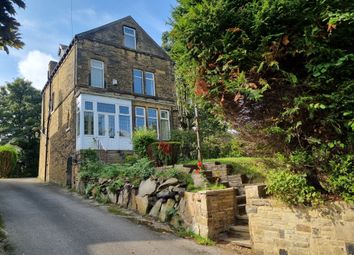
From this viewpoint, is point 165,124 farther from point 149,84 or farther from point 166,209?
point 166,209

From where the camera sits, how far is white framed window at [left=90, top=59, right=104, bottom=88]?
1659cm

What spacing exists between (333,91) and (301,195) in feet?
5.74

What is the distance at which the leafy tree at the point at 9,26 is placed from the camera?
6809 mm

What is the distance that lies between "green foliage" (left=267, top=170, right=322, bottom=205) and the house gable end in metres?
15.1

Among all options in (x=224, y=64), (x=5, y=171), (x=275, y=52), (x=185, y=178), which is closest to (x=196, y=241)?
(x=185, y=178)

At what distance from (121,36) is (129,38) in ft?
2.17

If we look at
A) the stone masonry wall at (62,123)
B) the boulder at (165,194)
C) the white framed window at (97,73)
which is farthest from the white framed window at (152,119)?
the boulder at (165,194)

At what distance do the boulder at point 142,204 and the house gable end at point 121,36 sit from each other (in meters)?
11.6

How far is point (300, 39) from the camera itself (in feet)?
14.2

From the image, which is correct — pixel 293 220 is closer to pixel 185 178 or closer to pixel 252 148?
pixel 252 148

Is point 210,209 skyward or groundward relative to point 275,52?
groundward

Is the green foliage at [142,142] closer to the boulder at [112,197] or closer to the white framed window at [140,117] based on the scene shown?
the boulder at [112,197]

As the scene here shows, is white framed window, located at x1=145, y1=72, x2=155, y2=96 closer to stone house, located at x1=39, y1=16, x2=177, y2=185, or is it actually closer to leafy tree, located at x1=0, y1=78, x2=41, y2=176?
stone house, located at x1=39, y1=16, x2=177, y2=185

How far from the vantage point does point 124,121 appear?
54.4ft
